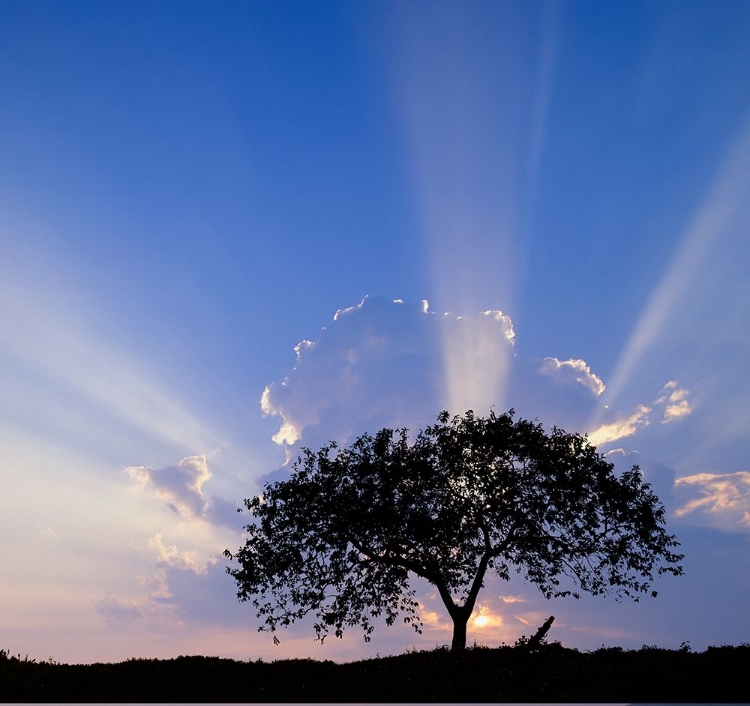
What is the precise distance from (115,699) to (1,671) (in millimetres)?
7941

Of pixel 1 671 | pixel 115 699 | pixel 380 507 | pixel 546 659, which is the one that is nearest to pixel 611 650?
pixel 546 659

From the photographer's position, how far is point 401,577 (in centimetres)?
3925

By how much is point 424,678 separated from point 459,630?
8.60 meters

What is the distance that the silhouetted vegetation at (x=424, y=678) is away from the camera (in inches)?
1053

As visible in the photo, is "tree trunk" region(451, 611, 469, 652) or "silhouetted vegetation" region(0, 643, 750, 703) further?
"tree trunk" region(451, 611, 469, 652)

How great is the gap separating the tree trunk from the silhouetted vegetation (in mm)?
2904

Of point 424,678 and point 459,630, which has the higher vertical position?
point 459,630

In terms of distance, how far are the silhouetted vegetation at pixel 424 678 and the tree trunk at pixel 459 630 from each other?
2904mm

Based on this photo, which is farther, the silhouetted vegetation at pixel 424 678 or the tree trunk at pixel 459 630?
the tree trunk at pixel 459 630

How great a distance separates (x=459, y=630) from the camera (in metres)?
37.9

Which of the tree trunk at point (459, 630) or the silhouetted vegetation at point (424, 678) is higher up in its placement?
the tree trunk at point (459, 630)

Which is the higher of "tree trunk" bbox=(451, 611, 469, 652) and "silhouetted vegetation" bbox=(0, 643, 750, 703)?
"tree trunk" bbox=(451, 611, 469, 652)

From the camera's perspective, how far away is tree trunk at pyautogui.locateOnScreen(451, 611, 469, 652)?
3753 centimetres

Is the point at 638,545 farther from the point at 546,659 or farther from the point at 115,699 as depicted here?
the point at 115,699
